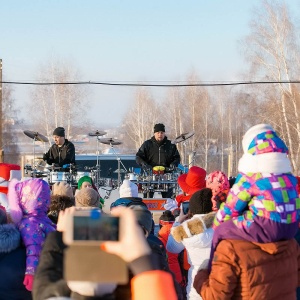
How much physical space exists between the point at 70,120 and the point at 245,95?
521 inches

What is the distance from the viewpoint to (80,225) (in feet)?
4.51

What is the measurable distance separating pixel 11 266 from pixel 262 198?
141 centimetres

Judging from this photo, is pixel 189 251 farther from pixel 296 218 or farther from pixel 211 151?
pixel 211 151

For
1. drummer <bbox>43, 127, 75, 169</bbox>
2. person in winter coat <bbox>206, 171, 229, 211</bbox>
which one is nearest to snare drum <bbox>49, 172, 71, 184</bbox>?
drummer <bbox>43, 127, 75, 169</bbox>

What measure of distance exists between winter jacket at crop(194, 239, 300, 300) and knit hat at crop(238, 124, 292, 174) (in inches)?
14.3

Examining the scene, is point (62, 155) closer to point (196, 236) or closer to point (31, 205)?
point (31, 205)

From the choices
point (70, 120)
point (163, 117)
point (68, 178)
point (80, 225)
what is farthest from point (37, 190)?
point (163, 117)

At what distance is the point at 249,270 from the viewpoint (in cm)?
311

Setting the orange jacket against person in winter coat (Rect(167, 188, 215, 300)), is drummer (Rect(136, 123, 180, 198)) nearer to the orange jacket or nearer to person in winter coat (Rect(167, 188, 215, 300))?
person in winter coat (Rect(167, 188, 215, 300))

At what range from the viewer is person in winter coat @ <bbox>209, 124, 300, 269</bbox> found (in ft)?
10.2

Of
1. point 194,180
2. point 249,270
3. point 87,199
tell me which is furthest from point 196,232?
point 194,180

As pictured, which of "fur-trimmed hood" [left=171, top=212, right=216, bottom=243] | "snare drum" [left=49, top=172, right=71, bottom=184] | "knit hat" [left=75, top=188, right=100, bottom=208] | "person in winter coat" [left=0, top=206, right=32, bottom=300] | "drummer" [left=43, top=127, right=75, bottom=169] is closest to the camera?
"person in winter coat" [left=0, top=206, right=32, bottom=300]

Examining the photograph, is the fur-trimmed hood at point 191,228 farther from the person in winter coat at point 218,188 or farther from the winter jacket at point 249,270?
the winter jacket at point 249,270

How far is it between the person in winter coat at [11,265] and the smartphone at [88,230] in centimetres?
219
